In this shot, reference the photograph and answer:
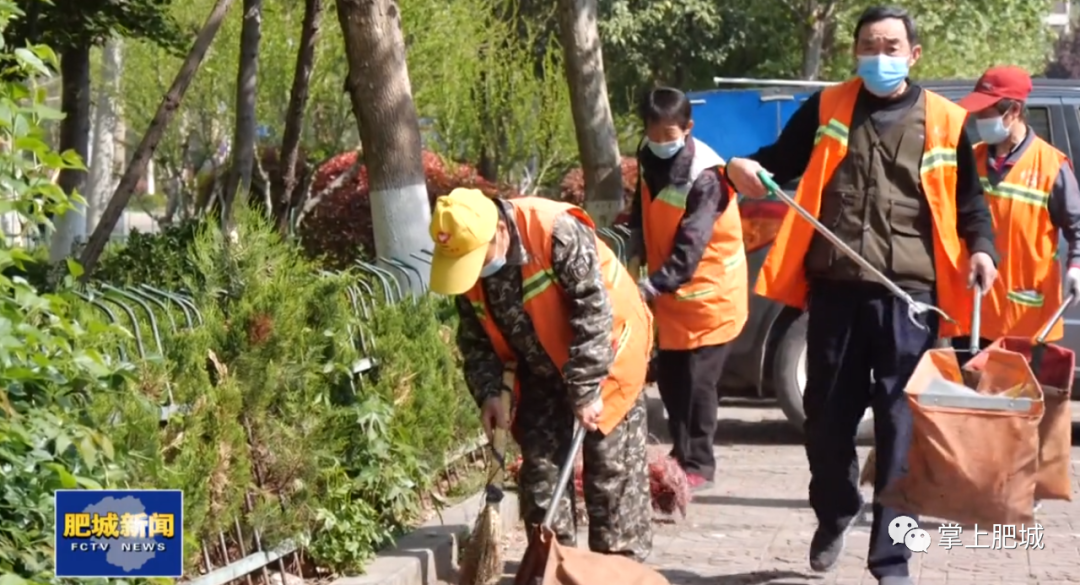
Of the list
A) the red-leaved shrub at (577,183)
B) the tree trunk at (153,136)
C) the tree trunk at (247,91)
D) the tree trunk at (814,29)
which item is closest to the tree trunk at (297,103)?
the tree trunk at (247,91)

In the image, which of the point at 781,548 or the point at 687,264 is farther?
the point at 687,264

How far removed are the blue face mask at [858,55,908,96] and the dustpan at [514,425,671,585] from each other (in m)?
1.87

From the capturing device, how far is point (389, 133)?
26.4ft

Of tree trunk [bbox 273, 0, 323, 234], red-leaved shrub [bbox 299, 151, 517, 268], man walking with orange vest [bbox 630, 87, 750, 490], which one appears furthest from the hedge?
red-leaved shrub [bbox 299, 151, 517, 268]

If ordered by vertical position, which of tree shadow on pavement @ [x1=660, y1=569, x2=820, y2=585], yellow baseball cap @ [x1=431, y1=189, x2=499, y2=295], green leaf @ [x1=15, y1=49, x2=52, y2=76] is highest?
green leaf @ [x1=15, y1=49, x2=52, y2=76]

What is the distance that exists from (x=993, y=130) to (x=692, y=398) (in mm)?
1807

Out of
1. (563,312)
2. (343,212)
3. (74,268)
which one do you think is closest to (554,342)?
(563,312)

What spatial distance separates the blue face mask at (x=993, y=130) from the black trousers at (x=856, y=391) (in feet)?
4.74

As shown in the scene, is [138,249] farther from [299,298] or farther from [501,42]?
[501,42]

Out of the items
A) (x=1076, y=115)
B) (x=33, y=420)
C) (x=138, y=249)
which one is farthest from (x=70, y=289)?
(x=1076, y=115)

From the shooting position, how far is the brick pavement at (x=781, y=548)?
6227mm

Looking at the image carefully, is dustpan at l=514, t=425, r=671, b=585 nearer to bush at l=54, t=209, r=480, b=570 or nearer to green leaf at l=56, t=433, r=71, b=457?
bush at l=54, t=209, r=480, b=570

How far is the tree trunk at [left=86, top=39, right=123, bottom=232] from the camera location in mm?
21141

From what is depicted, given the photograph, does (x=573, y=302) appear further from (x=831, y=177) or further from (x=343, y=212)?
(x=343, y=212)
